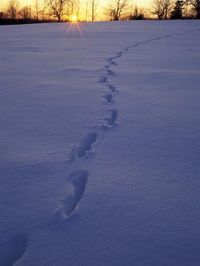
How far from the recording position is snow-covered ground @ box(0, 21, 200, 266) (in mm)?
1146

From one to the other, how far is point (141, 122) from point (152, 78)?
1.40 m

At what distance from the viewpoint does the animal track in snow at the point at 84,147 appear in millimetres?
1789

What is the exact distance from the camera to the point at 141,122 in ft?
7.33

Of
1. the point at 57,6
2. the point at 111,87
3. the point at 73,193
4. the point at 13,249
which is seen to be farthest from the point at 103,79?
the point at 57,6

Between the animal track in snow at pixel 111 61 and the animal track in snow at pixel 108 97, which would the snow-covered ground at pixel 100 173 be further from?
the animal track in snow at pixel 111 61

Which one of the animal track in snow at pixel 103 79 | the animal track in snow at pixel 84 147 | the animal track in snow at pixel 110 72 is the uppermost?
the animal track in snow at pixel 110 72

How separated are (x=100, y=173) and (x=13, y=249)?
564mm

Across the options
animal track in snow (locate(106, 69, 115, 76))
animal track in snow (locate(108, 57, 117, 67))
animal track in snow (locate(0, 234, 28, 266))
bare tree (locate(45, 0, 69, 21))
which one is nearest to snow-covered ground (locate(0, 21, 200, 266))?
animal track in snow (locate(0, 234, 28, 266))

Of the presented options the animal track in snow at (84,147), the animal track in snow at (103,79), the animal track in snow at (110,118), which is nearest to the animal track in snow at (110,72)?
the animal track in snow at (103,79)

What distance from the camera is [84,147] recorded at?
74.1 inches

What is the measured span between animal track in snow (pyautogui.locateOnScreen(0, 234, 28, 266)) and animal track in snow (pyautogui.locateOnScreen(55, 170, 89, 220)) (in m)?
0.17

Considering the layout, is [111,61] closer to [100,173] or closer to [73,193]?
[100,173]

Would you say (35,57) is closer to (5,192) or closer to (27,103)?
(27,103)

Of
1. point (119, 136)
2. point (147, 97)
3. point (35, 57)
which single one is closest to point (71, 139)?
point (119, 136)
